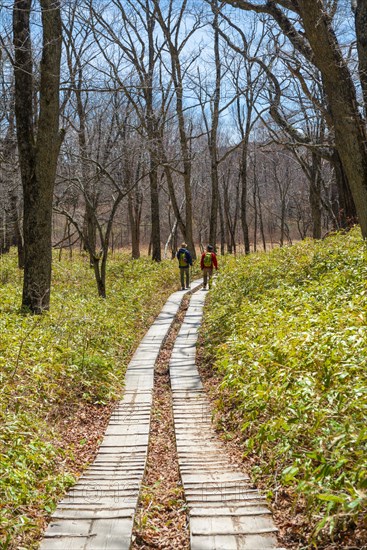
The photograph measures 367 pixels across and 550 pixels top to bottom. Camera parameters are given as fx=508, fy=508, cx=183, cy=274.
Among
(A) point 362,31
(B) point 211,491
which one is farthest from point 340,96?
(B) point 211,491

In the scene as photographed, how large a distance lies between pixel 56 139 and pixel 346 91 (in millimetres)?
5822

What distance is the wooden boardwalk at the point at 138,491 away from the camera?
346 cm

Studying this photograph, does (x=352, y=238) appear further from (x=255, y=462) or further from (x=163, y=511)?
(x=163, y=511)

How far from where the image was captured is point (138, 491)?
14.2ft

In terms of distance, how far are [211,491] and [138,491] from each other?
62 cm

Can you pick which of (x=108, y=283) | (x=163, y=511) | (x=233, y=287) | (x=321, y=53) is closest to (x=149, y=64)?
(x=108, y=283)

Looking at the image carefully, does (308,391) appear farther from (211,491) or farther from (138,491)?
(138,491)

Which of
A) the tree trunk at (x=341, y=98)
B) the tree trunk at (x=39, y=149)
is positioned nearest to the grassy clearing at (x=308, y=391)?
the tree trunk at (x=341, y=98)

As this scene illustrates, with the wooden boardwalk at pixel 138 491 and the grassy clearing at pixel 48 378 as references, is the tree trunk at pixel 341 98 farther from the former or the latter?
the grassy clearing at pixel 48 378

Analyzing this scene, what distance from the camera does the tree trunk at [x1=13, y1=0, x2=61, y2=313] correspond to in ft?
33.9

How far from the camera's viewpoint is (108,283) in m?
18.3

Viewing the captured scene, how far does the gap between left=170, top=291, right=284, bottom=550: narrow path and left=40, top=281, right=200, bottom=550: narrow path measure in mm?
441

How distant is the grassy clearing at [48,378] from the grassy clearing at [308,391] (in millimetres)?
1831

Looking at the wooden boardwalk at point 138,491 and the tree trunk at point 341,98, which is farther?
the tree trunk at point 341,98
